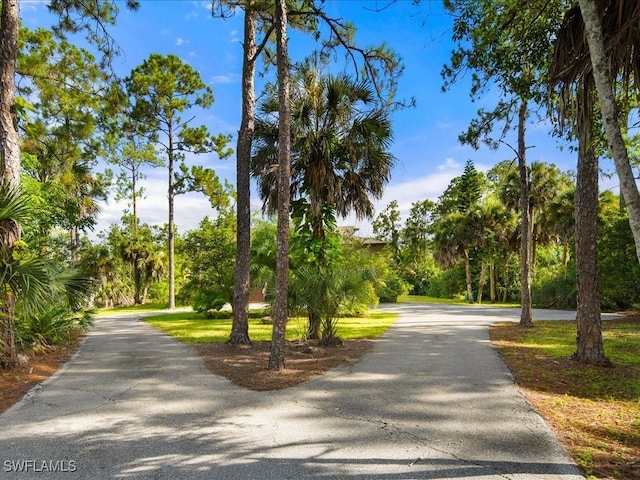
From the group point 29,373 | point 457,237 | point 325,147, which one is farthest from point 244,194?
point 457,237

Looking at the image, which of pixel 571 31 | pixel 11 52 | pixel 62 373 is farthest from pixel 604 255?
pixel 11 52

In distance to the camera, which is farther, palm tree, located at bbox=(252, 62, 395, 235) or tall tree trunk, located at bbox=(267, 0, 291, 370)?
palm tree, located at bbox=(252, 62, 395, 235)

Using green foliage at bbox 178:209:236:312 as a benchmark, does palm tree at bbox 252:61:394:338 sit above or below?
above

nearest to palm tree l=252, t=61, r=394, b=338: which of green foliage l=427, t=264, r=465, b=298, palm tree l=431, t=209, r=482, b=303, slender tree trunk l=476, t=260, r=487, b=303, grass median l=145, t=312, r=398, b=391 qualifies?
grass median l=145, t=312, r=398, b=391

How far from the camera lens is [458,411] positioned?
187 inches

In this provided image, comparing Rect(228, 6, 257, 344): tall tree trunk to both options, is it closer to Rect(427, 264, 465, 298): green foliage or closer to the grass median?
the grass median

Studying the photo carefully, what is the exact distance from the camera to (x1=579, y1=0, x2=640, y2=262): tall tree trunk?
11.0 feet

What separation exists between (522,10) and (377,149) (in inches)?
206

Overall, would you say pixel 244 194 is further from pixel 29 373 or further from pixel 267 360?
pixel 29 373

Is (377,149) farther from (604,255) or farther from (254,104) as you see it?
(604,255)

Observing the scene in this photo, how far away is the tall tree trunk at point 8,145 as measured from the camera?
7227 millimetres

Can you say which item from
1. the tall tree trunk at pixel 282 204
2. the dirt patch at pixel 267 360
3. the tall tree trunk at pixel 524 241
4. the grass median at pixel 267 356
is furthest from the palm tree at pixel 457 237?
the tall tree trunk at pixel 282 204
